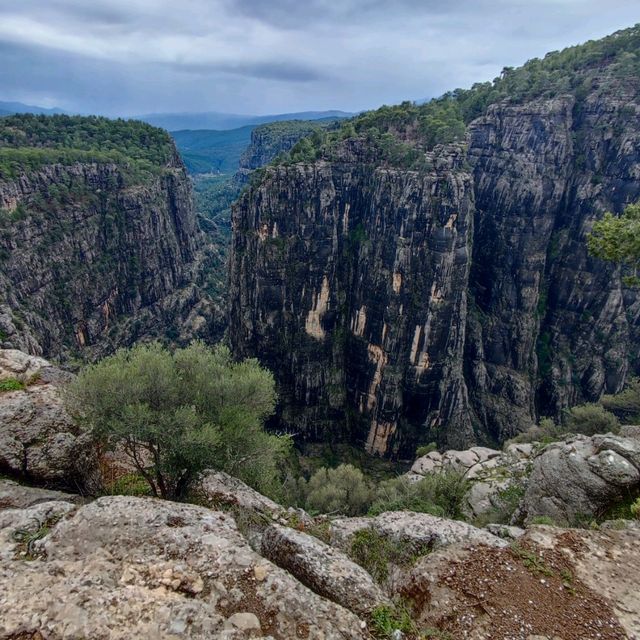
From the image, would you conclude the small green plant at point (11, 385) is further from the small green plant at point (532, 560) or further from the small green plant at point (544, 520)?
the small green plant at point (544, 520)

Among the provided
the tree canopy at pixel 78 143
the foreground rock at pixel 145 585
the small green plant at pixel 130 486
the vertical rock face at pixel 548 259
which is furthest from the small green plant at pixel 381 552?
the tree canopy at pixel 78 143

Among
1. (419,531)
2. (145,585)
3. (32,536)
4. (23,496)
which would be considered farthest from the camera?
(419,531)

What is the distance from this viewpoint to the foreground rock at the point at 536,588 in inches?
341

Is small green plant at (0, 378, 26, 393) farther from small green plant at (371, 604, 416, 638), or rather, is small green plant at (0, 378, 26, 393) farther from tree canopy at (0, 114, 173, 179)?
tree canopy at (0, 114, 173, 179)

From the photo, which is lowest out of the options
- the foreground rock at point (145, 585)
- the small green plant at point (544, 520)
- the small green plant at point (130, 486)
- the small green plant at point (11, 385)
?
the small green plant at point (544, 520)

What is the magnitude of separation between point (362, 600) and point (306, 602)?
1328 mm

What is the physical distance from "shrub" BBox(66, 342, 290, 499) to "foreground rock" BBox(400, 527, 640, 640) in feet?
25.0

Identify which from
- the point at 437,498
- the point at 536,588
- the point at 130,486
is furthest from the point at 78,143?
the point at 536,588

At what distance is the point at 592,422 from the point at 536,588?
3108 cm

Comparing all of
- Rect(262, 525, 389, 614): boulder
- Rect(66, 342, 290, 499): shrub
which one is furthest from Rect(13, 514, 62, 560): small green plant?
Rect(262, 525, 389, 614): boulder

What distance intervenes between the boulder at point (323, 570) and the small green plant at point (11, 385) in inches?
513

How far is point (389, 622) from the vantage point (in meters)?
8.37

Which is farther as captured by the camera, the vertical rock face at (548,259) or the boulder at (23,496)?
the vertical rock face at (548,259)

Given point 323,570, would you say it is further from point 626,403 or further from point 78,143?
point 78,143
